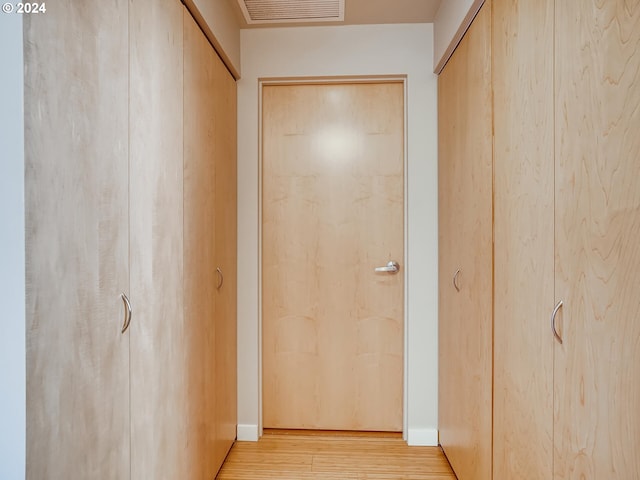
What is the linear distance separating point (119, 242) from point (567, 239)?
1181mm

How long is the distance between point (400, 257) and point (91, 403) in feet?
6.12

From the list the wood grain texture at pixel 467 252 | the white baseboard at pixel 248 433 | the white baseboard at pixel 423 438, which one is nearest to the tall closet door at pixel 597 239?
the wood grain texture at pixel 467 252

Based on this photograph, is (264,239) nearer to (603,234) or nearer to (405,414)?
(405,414)

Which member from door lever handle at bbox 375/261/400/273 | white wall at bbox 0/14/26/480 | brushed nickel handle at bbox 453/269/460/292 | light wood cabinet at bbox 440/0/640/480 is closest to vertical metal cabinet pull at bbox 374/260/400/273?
door lever handle at bbox 375/261/400/273

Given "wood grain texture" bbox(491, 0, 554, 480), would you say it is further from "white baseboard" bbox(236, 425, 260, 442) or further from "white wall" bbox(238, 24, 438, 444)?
"white baseboard" bbox(236, 425, 260, 442)

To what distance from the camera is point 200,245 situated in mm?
1791

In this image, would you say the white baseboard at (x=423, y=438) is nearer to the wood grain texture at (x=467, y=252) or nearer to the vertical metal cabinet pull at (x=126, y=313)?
the wood grain texture at (x=467, y=252)

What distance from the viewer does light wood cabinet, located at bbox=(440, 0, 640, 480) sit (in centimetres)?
82

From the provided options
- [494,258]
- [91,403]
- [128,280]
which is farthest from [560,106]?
[91,403]

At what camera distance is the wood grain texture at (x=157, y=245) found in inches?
48.2

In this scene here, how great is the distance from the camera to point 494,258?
1.54 m

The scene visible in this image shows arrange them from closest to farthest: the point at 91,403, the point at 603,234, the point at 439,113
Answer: the point at 603,234 < the point at 91,403 < the point at 439,113

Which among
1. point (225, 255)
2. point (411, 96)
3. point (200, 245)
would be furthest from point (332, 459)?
point (411, 96)

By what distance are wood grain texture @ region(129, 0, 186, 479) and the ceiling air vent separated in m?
0.77
